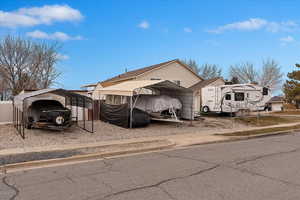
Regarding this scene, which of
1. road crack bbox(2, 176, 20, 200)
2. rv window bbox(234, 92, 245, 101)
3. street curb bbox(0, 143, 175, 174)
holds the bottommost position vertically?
road crack bbox(2, 176, 20, 200)

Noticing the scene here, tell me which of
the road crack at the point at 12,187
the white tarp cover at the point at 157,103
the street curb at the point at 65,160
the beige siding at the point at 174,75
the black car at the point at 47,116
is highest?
the beige siding at the point at 174,75

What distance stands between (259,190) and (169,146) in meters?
5.38

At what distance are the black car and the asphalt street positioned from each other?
531cm

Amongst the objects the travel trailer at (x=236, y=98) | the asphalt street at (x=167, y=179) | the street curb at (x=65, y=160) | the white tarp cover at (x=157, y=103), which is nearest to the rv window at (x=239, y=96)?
the travel trailer at (x=236, y=98)

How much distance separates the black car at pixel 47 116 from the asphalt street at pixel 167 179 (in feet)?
17.4

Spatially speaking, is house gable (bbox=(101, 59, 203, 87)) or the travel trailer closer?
the travel trailer

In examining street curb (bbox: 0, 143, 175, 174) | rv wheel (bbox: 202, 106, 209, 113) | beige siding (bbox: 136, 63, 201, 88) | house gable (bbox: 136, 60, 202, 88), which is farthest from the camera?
beige siding (bbox: 136, 63, 201, 88)

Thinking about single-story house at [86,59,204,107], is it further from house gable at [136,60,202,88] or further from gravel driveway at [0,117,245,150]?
gravel driveway at [0,117,245,150]

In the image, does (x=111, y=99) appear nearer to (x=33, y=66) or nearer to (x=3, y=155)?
(x=3, y=155)

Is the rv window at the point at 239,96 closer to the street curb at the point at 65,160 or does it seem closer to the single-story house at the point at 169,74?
the single-story house at the point at 169,74

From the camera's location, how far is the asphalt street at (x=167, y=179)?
4781mm

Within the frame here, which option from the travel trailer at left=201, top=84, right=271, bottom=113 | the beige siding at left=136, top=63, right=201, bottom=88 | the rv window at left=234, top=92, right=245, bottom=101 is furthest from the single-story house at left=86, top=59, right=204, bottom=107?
the rv window at left=234, top=92, right=245, bottom=101

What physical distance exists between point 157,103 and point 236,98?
8.59 m

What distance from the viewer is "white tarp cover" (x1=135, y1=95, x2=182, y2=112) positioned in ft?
53.8
